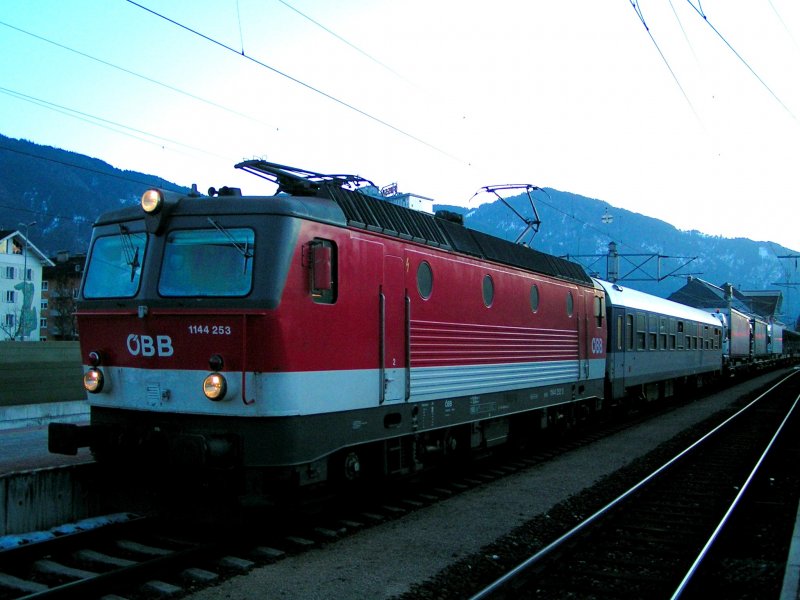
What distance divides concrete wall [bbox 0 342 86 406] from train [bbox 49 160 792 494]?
1024cm

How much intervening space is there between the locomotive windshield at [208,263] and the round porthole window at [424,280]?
2705 millimetres

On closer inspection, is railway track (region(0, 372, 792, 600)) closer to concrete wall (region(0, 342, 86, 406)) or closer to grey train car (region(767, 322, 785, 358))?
concrete wall (region(0, 342, 86, 406))

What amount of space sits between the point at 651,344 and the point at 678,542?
14.9 m

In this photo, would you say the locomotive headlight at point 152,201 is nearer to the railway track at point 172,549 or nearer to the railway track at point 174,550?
the railway track at point 172,549

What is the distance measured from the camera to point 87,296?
308 inches

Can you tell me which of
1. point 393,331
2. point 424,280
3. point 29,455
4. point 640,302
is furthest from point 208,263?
point 640,302

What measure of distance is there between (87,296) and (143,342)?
3.49ft

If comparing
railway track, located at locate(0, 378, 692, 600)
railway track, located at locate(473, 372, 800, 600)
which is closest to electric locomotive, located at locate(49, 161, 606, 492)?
railway track, located at locate(0, 378, 692, 600)

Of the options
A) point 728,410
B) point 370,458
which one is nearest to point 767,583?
point 370,458

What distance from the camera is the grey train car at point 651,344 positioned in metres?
18.4

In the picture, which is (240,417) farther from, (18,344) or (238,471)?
(18,344)

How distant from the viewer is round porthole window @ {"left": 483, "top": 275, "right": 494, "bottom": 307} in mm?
10812

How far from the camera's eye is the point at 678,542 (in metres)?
7.87

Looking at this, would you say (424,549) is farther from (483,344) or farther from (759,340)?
(759,340)
